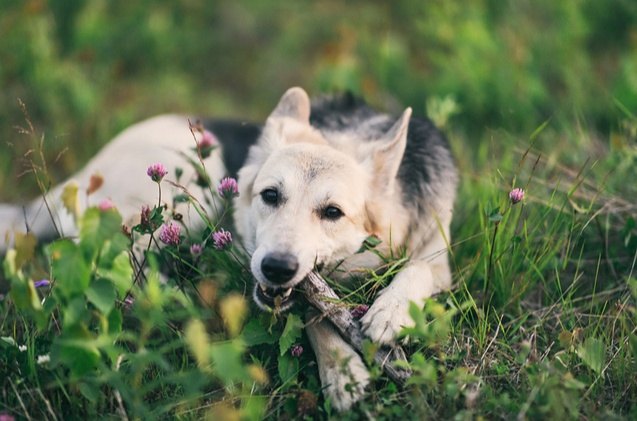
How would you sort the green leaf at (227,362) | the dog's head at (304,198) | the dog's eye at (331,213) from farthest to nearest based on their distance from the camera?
the dog's eye at (331,213), the dog's head at (304,198), the green leaf at (227,362)

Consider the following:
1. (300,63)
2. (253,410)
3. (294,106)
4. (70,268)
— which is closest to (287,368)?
(253,410)

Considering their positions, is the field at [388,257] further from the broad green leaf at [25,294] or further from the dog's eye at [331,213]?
the dog's eye at [331,213]

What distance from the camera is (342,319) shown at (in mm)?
2949

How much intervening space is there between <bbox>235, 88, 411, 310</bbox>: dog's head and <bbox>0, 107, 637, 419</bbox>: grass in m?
0.19

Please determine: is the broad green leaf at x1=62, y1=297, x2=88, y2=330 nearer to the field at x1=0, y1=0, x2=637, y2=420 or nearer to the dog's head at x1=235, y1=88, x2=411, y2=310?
the field at x1=0, y1=0, x2=637, y2=420

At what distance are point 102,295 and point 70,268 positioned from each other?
0.14 metres

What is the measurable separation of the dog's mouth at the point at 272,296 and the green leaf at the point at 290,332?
3.1 inches

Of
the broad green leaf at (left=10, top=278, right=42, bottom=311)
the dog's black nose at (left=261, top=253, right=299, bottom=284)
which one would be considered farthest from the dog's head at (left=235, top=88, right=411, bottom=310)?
the broad green leaf at (left=10, top=278, right=42, bottom=311)

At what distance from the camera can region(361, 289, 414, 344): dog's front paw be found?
9.32 feet

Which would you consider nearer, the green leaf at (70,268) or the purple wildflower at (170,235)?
the green leaf at (70,268)

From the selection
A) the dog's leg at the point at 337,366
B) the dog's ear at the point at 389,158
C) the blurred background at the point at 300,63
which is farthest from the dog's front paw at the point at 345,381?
the blurred background at the point at 300,63

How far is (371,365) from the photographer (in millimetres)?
2781

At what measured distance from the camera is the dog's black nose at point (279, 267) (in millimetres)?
2877

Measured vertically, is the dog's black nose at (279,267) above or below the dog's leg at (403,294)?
above
